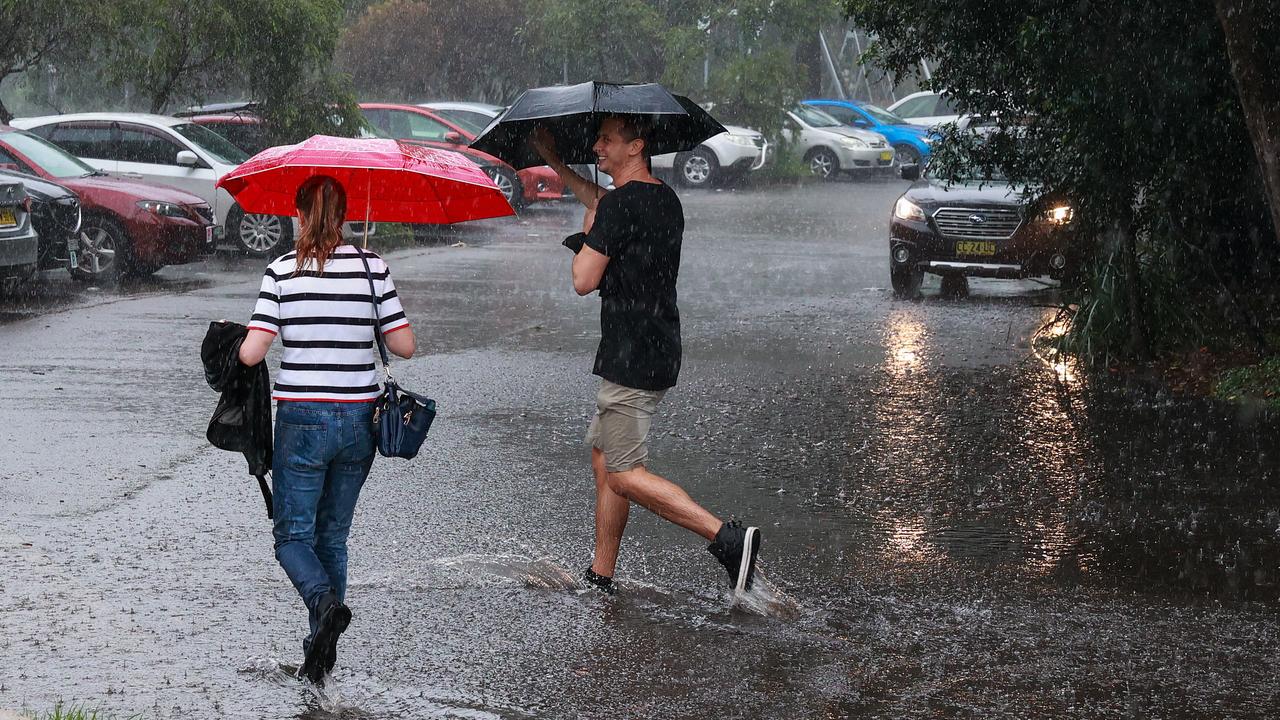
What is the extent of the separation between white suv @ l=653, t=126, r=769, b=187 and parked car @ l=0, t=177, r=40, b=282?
19.1 m

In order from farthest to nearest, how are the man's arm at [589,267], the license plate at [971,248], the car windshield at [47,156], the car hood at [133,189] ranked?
the car windshield at [47,156] → the car hood at [133,189] → the license plate at [971,248] → the man's arm at [589,267]

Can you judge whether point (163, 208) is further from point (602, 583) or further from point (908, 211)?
point (602, 583)

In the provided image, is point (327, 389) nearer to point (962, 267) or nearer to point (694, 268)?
point (962, 267)

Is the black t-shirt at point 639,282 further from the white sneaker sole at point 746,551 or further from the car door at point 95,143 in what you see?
the car door at point 95,143

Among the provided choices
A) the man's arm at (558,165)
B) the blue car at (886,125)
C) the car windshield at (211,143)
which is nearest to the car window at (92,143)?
the car windshield at (211,143)

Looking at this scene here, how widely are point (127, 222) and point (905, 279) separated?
25.7ft

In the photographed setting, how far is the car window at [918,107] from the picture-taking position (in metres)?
39.7

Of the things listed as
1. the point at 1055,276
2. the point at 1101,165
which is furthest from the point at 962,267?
the point at 1101,165

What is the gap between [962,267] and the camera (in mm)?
15664

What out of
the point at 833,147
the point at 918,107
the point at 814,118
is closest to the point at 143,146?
the point at 833,147

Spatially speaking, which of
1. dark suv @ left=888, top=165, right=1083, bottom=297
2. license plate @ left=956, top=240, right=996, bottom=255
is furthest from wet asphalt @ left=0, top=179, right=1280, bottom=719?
license plate @ left=956, top=240, right=996, bottom=255

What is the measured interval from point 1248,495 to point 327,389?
15.7 ft

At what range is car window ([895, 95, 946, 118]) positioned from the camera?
3966cm

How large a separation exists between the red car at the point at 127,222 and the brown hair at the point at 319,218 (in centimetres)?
1166
